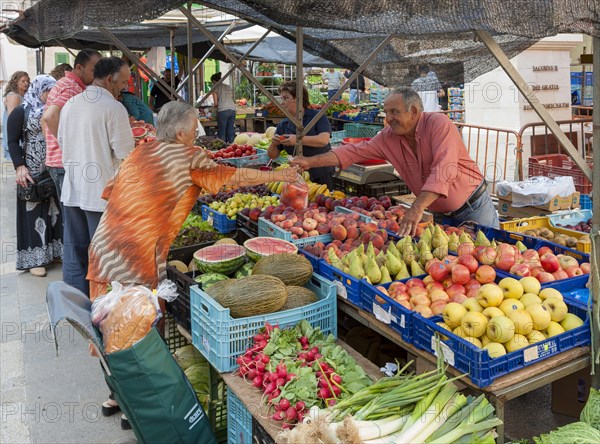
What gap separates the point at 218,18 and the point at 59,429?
8401mm

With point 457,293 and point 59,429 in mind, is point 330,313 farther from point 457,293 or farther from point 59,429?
point 59,429

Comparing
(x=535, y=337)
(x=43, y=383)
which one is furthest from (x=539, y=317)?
(x=43, y=383)

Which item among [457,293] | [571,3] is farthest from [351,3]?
[457,293]

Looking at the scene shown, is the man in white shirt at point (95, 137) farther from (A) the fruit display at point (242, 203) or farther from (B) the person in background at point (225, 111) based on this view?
(B) the person in background at point (225, 111)

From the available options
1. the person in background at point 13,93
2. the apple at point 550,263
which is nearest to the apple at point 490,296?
the apple at point 550,263

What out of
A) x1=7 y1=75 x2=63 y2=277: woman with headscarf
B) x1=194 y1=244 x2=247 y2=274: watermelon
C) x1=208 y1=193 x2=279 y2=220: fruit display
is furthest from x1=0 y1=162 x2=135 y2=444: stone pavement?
x1=208 y1=193 x2=279 y2=220: fruit display

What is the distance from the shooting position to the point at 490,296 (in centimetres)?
286

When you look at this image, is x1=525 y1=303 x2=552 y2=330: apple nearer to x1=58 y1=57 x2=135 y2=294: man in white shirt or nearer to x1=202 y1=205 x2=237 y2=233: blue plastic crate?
x1=202 y1=205 x2=237 y2=233: blue plastic crate

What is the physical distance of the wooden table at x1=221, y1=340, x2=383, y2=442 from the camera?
2.62 m

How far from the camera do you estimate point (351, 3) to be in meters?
2.81

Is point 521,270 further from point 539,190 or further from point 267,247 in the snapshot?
point 539,190

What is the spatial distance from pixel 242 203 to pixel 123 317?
8.64 feet

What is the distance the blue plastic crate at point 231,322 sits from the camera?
10.1 feet

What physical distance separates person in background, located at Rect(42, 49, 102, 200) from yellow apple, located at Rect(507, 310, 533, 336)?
4.14 metres
